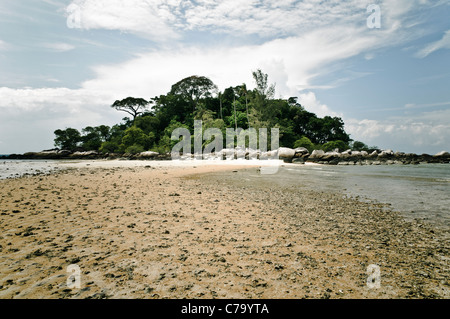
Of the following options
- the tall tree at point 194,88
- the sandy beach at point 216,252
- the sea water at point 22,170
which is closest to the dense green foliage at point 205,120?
the tall tree at point 194,88

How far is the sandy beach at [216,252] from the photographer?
2.58 m

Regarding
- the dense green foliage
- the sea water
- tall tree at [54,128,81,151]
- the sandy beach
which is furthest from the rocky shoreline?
tall tree at [54,128,81,151]

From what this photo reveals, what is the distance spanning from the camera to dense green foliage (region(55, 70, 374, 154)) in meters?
45.4

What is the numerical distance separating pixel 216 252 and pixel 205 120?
43.6 metres

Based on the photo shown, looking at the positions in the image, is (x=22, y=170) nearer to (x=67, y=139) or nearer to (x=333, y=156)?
(x=333, y=156)

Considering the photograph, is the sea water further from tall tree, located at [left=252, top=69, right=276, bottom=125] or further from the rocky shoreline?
tall tree, located at [left=252, top=69, right=276, bottom=125]

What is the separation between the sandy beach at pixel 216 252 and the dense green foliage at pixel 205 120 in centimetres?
3860

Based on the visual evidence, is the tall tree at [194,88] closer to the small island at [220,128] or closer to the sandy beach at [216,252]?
the small island at [220,128]

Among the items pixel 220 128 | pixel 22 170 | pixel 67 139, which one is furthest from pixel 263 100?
pixel 67 139

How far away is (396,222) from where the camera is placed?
5254mm

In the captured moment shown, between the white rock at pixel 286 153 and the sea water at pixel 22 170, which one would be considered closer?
the sea water at pixel 22 170
